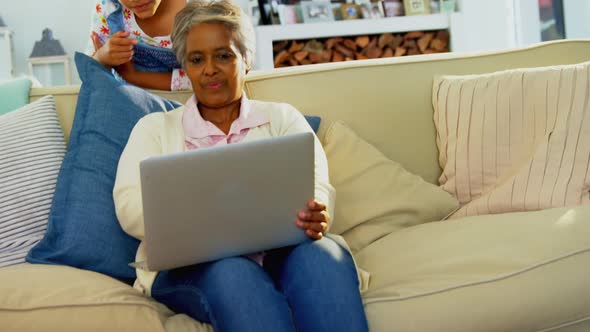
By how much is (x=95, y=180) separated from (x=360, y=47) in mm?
3846

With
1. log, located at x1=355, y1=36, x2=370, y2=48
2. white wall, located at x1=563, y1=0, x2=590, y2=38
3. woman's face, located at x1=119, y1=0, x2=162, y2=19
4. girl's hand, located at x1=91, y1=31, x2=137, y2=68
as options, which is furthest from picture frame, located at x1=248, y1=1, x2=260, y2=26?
girl's hand, located at x1=91, y1=31, x2=137, y2=68

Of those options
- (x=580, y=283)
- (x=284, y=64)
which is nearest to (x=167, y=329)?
(x=580, y=283)

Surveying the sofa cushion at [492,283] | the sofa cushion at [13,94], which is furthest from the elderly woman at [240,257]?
the sofa cushion at [13,94]

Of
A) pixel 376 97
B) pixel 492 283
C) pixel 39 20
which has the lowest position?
pixel 492 283

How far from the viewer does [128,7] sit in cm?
224

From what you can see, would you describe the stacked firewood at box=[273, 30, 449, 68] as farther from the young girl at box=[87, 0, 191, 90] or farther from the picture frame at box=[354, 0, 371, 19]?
the young girl at box=[87, 0, 191, 90]

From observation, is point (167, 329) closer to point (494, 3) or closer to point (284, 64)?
point (284, 64)

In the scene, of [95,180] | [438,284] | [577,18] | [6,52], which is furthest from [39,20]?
[438,284]

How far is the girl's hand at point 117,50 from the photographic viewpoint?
6.88 feet

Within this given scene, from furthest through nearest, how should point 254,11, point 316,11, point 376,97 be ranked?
point 316,11
point 254,11
point 376,97

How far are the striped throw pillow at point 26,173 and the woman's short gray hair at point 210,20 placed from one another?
0.40m

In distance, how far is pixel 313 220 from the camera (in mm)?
1572

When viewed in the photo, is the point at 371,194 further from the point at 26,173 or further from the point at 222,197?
the point at 26,173

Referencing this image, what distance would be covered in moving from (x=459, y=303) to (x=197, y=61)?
0.84 metres
